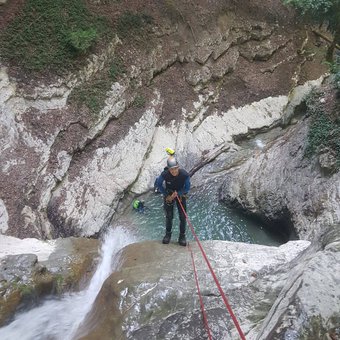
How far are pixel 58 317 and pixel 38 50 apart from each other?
936 cm

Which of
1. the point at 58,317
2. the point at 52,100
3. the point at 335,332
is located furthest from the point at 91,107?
the point at 335,332

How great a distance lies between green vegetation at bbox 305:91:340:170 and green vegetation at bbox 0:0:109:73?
27.5ft

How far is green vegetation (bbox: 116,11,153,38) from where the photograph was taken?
15.9 m

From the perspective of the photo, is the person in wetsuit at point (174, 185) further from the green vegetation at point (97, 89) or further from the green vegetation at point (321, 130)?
the green vegetation at point (97, 89)

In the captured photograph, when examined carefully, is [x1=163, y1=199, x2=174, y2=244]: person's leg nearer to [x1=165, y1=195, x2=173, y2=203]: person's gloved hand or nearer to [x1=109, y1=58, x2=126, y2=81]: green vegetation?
[x1=165, y1=195, x2=173, y2=203]: person's gloved hand

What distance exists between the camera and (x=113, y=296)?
261 inches

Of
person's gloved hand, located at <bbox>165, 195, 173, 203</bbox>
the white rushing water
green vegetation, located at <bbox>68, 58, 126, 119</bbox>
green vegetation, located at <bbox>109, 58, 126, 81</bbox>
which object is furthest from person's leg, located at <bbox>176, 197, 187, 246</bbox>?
green vegetation, located at <bbox>109, 58, 126, 81</bbox>

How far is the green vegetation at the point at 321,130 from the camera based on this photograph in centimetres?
1061

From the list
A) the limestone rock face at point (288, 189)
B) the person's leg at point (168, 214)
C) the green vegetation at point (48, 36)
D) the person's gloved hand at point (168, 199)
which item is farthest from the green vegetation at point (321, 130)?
the green vegetation at point (48, 36)

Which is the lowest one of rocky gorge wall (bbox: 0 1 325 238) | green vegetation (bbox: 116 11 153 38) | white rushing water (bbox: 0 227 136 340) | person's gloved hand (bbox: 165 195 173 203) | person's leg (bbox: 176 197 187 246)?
white rushing water (bbox: 0 227 136 340)

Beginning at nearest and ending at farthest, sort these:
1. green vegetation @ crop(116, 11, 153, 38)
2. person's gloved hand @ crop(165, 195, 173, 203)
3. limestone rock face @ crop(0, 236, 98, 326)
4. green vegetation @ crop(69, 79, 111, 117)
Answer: limestone rock face @ crop(0, 236, 98, 326), person's gloved hand @ crop(165, 195, 173, 203), green vegetation @ crop(69, 79, 111, 117), green vegetation @ crop(116, 11, 153, 38)

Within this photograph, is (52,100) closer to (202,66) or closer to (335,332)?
(202,66)

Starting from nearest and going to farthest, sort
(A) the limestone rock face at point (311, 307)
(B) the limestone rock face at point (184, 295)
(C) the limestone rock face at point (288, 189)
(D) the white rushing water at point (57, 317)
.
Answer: (A) the limestone rock face at point (311, 307) < (B) the limestone rock face at point (184, 295) < (D) the white rushing water at point (57, 317) < (C) the limestone rock face at point (288, 189)

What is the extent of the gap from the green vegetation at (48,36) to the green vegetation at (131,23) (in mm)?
1515
